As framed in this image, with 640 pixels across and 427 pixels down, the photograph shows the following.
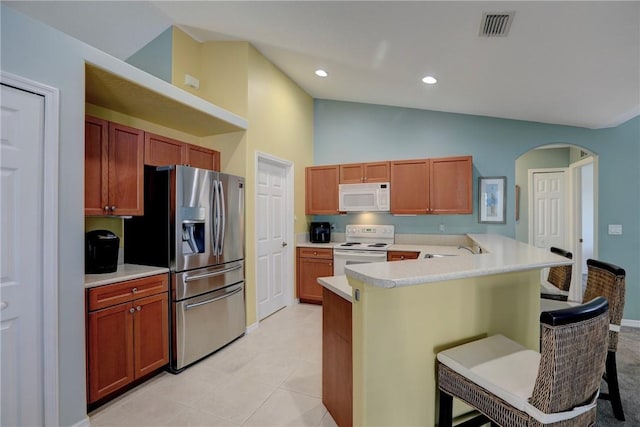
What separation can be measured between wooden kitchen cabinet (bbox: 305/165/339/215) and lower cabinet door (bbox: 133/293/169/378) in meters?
2.72

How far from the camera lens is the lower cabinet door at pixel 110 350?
2.09m

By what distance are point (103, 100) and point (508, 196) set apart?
4781mm

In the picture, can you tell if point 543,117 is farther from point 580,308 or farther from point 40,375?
point 40,375

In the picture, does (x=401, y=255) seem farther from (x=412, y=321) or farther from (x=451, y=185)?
(x=412, y=321)

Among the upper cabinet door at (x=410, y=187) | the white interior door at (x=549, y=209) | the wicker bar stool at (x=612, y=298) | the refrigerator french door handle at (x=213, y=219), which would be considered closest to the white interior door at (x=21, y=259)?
the refrigerator french door handle at (x=213, y=219)

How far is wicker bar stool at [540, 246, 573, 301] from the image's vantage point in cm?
250

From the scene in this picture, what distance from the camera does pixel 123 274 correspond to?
7.86ft

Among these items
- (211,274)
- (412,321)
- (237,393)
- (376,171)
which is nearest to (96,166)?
(211,274)

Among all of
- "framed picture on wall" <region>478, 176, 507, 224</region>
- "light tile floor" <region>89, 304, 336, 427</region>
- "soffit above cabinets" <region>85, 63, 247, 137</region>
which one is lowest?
"light tile floor" <region>89, 304, 336, 427</region>

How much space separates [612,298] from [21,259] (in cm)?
350

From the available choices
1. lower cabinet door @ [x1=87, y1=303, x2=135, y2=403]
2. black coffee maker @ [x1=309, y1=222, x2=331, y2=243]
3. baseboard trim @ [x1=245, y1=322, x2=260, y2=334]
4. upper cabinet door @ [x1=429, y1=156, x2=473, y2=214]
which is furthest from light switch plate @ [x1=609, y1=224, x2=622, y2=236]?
lower cabinet door @ [x1=87, y1=303, x2=135, y2=403]

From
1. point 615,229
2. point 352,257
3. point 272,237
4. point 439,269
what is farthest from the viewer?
point 352,257

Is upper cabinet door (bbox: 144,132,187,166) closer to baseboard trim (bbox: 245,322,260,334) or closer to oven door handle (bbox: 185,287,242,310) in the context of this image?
oven door handle (bbox: 185,287,242,310)

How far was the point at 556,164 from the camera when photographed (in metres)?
5.31
